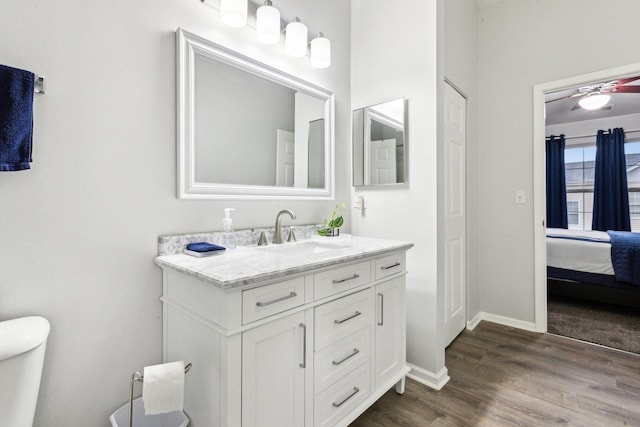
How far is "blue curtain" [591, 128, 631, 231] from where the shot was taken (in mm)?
4629

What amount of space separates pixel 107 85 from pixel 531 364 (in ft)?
9.39

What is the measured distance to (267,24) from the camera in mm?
1532

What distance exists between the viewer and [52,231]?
3.44ft

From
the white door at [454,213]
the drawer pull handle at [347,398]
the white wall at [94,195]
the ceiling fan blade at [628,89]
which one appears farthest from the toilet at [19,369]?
the ceiling fan blade at [628,89]

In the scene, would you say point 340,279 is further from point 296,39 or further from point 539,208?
point 539,208

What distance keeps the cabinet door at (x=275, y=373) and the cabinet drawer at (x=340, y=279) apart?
5.1 inches

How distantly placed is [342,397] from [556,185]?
5650mm

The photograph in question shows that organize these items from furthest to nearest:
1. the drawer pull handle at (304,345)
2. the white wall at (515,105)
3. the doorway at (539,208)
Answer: the doorway at (539,208)
the white wall at (515,105)
the drawer pull handle at (304,345)

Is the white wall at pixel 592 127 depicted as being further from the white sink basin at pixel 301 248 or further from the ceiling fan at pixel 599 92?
the white sink basin at pixel 301 248

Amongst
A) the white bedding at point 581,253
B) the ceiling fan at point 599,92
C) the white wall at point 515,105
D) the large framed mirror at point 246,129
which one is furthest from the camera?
the ceiling fan at point 599,92

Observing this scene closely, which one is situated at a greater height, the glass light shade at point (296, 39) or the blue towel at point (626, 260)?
the glass light shade at point (296, 39)

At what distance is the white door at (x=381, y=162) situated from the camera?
200 centimetres

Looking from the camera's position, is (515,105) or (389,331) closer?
(389,331)

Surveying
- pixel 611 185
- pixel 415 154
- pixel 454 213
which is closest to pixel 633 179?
pixel 611 185
